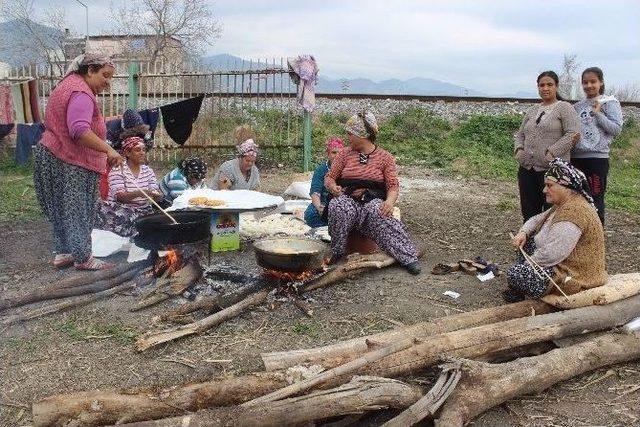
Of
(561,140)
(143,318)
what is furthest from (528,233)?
(143,318)

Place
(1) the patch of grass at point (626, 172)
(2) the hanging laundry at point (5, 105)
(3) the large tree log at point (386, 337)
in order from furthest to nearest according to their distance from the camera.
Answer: (2) the hanging laundry at point (5, 105), (1) the patch of grass at point (626, 172), (3) the large tree log at point (386, 337)

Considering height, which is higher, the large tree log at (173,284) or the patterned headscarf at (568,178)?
the patterned headscarf at (568,178)

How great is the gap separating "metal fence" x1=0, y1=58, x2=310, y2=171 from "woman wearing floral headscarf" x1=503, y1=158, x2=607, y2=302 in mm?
7717

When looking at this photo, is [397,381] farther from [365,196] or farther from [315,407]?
[365,196]

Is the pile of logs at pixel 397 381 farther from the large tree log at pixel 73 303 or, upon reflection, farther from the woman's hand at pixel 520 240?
the large tree log at pixel 73 303

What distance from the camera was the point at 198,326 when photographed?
3.92 m

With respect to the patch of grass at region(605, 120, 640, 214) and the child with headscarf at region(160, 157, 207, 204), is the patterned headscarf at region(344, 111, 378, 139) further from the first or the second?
the patch of grass at region(605, 120, 640, 214)

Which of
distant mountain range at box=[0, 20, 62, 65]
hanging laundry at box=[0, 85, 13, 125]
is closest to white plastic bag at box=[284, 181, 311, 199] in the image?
hanging laundry at box=[0, 85, 13, 125]

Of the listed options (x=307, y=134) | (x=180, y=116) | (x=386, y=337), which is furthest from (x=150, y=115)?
(x=386, y=337)

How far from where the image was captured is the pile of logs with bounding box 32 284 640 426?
8.87 feet

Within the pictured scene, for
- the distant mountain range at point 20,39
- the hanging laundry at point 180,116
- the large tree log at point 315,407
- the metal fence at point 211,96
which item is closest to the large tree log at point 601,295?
the large tree log at point 315,407

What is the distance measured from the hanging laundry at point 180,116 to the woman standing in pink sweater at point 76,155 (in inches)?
172

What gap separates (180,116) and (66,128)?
4.78 m

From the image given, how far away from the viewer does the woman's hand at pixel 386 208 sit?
539cm
